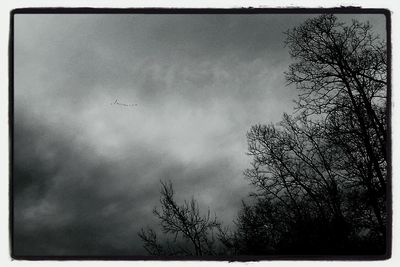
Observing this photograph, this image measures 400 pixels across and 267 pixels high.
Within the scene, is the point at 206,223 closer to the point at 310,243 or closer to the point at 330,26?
the point at 310,243

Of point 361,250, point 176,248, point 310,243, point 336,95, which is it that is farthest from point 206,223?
point 336,95

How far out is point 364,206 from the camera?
3.45m
